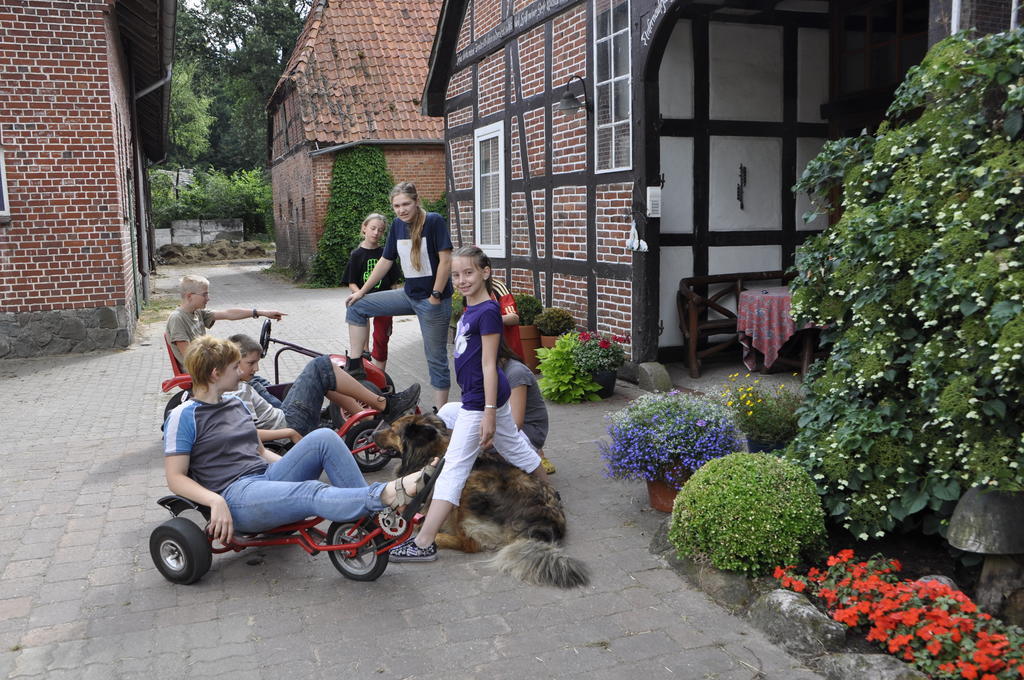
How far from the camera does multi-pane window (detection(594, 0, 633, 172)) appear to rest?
8.44 m

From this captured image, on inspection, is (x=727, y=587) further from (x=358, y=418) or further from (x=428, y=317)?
(x=428, y=317)

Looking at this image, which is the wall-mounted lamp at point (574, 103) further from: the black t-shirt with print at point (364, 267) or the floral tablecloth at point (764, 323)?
the black t-shirt with print at point (364, 267)

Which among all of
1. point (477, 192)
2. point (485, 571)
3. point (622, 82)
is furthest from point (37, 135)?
Answer: point (485, 571)

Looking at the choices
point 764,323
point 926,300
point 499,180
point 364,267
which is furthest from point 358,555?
point 499,180

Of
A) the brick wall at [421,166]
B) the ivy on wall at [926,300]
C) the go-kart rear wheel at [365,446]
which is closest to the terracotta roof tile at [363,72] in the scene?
the brick wall at [421,166]

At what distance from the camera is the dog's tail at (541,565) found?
413cm

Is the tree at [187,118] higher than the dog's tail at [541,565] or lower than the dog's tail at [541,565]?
higher

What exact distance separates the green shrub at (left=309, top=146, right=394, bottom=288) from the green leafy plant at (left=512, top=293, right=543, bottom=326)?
534 inches

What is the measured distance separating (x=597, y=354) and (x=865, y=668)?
16.4ft

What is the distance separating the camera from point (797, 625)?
3.49m

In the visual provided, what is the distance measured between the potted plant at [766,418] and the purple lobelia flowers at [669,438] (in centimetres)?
11

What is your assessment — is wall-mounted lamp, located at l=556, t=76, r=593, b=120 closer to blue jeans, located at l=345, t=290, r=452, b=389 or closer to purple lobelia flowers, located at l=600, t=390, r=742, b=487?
blue jeans, located at l=345, t=290, r=452, b=389

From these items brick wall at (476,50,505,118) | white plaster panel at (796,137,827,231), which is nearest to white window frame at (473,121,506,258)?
brick wall at (476,50,505,118)

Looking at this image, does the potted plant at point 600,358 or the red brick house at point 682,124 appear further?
the red brick house at point 682,124
